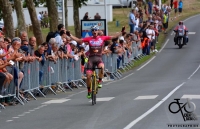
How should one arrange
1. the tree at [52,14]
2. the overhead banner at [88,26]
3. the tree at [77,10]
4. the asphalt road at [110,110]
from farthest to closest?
the tree at [77,10] < the overhead banner at [88,26] < the tree at [52,14] < the asphalt road at [110,110]

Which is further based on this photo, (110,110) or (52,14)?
(52,14)

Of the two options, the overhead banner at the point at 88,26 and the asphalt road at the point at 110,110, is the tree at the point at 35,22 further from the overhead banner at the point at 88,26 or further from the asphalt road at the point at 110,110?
the asphalt road at the point at 110,110

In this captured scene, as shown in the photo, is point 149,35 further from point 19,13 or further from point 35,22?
Result: point 19,13

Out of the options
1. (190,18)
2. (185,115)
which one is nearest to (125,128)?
(185,115)

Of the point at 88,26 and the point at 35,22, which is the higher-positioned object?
the point at 35,22

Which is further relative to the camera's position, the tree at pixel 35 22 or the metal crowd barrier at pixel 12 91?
the tree at pixel 35 22

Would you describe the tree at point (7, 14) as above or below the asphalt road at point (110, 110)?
above

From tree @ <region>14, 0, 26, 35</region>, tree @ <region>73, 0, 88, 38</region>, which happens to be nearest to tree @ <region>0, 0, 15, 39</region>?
tree @ <region>14, 0, 26, 35</region>

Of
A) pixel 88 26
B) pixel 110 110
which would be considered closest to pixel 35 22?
pixel 88 26

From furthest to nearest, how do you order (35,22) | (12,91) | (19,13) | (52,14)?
(52,14)
(35,22)
(19,13)
(12,91)

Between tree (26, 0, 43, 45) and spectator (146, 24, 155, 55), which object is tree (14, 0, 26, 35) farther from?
spectator (146, 24, 155, 55)

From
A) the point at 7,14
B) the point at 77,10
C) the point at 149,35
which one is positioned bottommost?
the point at 149,35

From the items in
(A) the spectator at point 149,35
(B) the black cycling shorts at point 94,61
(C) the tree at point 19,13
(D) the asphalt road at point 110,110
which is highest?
(C) the tree at point 19,13

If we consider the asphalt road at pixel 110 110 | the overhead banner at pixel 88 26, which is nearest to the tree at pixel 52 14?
the overhead banner at pixel 88 26
